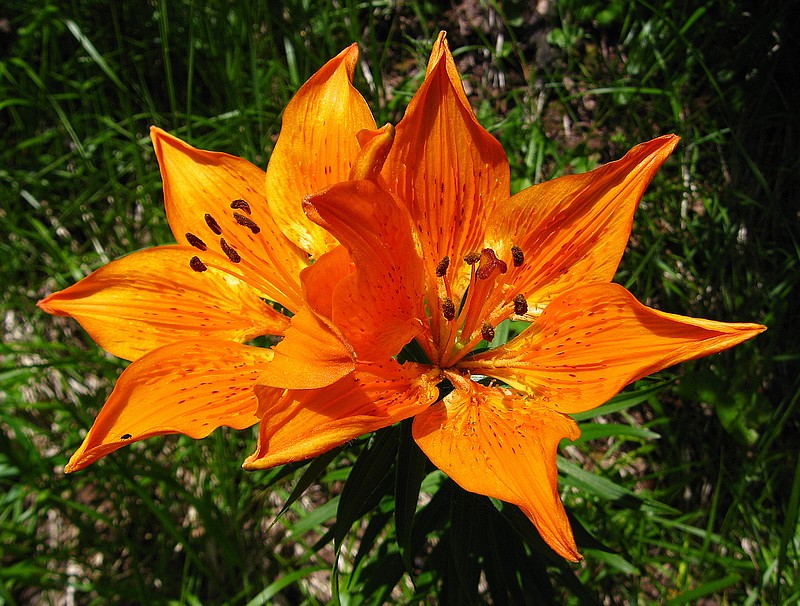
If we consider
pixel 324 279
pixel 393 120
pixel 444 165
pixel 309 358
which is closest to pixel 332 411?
pixel 309 358

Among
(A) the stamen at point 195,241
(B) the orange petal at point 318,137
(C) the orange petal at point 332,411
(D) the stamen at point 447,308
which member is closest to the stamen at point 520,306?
(D) the stamen at point 447,308

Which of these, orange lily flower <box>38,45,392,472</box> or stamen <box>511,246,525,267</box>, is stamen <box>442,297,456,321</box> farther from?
orange lily flower <box>38,45,392,472</box>

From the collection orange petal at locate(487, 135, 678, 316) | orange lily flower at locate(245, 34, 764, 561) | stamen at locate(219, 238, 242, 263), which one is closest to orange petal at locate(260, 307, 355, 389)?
orange lily flower at locate(245, 34, 764, 561)

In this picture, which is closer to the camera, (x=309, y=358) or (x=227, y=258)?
(x=309, y=358)

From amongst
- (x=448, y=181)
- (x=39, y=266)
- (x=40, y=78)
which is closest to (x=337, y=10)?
(x=40, y=78)

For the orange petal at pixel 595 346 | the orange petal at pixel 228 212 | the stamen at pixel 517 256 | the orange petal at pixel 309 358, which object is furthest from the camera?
the orange petal at pixel 228 212

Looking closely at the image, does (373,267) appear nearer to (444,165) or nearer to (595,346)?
(444,165)

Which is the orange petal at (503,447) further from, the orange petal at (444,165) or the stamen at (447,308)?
the orange petal at (444,165)
